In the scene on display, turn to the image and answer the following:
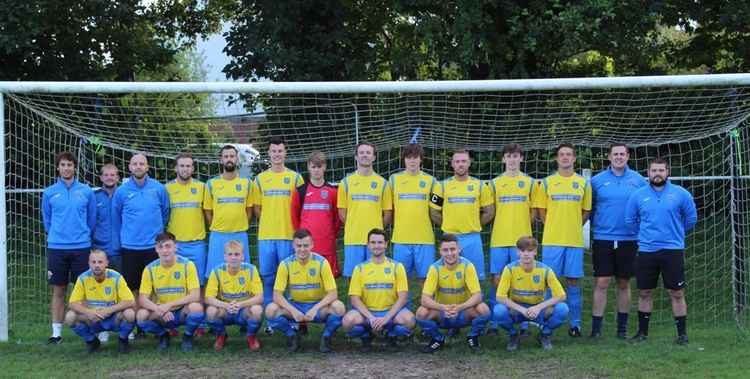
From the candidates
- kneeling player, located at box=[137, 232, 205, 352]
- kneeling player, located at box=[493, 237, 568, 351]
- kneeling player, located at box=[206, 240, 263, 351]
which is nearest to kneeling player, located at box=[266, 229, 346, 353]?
kneeling player, located at box=[206, 240, 263, 351]

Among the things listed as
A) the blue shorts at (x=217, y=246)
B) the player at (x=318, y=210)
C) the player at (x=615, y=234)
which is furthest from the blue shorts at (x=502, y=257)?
the blue shorts at (x=217, y=246)

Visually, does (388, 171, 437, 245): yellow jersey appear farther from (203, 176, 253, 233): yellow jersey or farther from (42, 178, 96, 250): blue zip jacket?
(42, 178, 96, 250): blue zip jacket

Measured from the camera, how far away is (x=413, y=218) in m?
7.46

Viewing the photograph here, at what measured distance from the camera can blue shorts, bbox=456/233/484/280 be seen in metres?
7.48

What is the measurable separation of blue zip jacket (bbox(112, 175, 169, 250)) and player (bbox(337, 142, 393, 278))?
149 centimetres

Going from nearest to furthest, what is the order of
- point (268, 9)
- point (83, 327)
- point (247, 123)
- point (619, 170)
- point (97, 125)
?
point (83, 327), point (619, 170), point (97, 125), point (247, 123), point (268, 9)

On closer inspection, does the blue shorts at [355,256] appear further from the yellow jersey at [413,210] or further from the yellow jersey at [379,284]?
the yellow jersey at [379,284]

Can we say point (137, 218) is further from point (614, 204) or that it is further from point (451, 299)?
point (614, 204)

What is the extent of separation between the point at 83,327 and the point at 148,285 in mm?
565

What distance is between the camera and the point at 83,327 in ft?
22.7

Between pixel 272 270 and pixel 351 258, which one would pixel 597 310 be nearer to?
pixel 351 258

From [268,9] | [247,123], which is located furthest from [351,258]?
[268,9]

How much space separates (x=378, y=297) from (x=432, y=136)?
3133mm

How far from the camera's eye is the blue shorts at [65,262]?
7.38m
